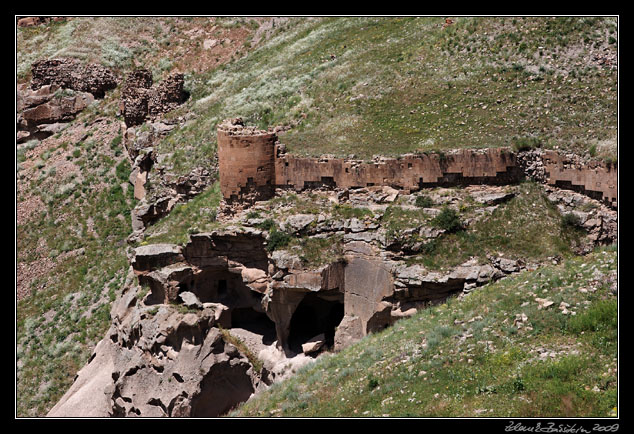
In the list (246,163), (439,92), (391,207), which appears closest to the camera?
(391,207)

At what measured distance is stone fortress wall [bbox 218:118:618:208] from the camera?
3322 cm

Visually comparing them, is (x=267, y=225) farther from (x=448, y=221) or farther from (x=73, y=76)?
(x=73, y=76)

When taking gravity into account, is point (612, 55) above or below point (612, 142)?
above

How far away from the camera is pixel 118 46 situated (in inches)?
2413

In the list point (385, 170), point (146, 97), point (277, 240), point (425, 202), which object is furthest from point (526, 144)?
point (146, 97)

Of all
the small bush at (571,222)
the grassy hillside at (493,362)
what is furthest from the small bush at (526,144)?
the grassy hillside at (493,362)

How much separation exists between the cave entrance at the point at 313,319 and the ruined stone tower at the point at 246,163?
438 cm

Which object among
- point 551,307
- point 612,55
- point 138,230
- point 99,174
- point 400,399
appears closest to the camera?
point 400,399

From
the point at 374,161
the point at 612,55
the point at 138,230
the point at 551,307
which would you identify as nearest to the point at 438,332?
the point at 551,307

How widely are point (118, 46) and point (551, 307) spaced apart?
42067mm

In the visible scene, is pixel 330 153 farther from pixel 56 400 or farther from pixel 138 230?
pixel 56 400

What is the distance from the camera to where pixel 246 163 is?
35375 mm

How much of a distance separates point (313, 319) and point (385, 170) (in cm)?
634

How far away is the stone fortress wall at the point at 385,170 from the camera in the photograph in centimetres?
3322
